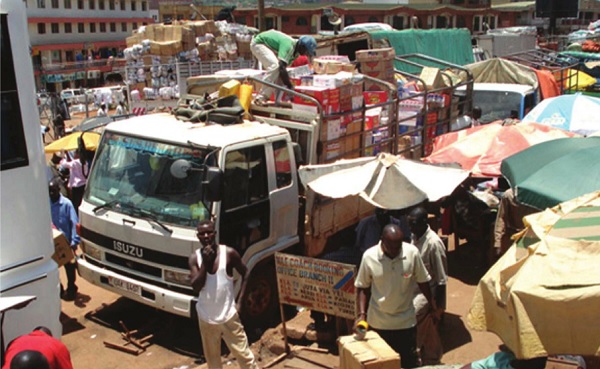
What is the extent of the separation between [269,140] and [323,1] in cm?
6494

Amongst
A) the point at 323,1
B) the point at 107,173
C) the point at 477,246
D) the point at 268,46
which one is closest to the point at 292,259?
the point at 107,173

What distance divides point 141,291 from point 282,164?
2074mm

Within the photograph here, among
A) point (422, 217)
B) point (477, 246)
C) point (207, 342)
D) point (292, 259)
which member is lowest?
point (477, 246)

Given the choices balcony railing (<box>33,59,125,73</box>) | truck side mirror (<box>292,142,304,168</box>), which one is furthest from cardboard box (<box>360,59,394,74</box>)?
balcony railing (<box>33,59,125,73</box>)

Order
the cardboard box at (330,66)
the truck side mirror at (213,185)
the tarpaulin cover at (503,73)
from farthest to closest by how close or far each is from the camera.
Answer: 1. the tarpaulin cover at (503,73)
2. the cardboard box at (330,66)
3. the truck side mirror at (213,185)

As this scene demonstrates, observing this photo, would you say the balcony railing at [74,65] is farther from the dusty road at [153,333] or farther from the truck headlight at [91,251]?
the truck headlight at [91,251]

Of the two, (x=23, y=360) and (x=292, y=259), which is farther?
(x=292, y=259)

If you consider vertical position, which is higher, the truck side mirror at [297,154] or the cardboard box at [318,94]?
the cardboard box at [318,94]

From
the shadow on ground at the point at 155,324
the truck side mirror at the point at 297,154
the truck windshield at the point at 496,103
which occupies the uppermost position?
the truck side mirror at the point at 297,154

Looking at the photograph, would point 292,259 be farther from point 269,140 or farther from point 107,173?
point 107,173

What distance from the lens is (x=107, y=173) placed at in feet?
24.1

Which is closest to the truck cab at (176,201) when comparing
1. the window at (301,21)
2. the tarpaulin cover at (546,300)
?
the tarpaulin cover at (546,300)

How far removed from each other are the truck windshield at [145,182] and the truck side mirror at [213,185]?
0.94ft

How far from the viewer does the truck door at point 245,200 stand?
6.84 metres
